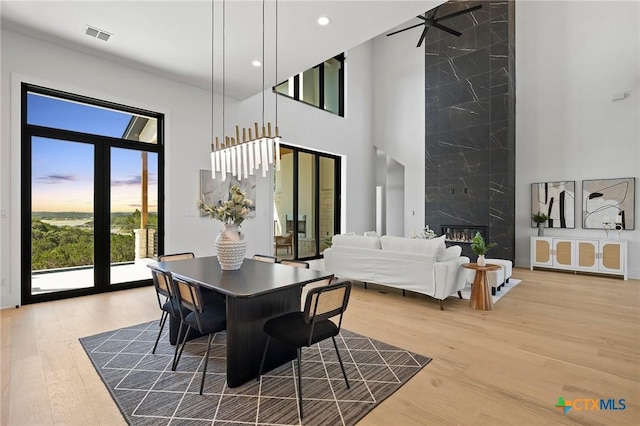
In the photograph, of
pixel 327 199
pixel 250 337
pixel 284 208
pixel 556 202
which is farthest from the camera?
pixel 327 199

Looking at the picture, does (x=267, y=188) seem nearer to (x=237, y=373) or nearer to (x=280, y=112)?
(x=280, y=112)

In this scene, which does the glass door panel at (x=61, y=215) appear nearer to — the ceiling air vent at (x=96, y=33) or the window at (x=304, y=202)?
the ceiling air vent at (x=96, y=33)

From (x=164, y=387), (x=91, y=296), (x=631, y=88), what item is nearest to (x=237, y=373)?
(x=164, y=387)

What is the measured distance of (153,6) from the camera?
10.9 ft

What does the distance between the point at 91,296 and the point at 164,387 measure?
3.08 m

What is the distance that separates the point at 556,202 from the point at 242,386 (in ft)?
23.5

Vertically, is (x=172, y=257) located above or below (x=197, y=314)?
above

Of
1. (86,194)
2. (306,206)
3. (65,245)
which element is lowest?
(65,245)

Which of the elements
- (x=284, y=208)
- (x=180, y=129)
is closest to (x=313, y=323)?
(x=180, y=129)

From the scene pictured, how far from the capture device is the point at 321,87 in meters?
7.93

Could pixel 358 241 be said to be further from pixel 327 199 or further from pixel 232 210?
pixel 327 199

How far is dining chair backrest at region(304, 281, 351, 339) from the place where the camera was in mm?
1994

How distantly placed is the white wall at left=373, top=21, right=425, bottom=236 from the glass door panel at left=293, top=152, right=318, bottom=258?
8.32 ft

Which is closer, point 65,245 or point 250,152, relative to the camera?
point 250,152
